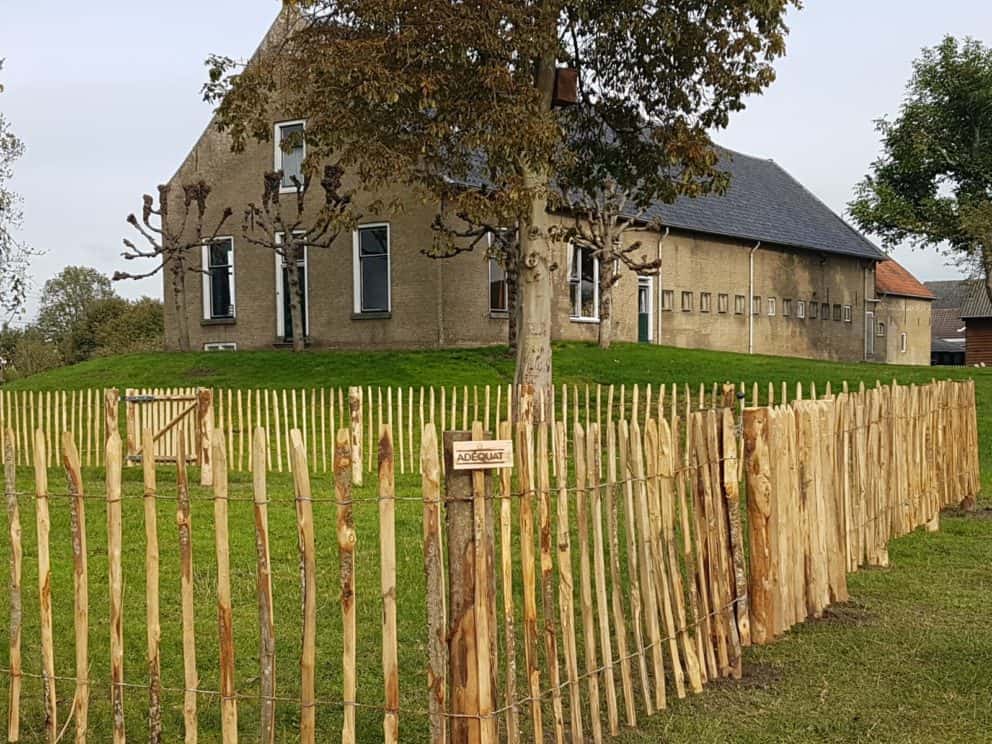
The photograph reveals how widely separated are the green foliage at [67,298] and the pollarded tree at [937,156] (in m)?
44.1

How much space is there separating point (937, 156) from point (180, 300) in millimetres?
28656

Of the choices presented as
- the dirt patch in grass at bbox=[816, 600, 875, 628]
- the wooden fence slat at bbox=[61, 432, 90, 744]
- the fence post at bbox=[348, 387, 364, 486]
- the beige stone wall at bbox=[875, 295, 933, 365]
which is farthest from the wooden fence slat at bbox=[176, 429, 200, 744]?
the beige stone wall at bbox=[875, 295, 933, 365]

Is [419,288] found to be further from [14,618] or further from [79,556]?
[79,556]

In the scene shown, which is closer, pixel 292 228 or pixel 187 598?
pixel 187 598

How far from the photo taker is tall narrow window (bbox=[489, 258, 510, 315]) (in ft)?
93.9

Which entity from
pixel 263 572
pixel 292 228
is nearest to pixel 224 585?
pixel 263 572

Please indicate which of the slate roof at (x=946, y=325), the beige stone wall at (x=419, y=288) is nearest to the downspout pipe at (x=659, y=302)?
the beige stone wall at (x=419, y=288)

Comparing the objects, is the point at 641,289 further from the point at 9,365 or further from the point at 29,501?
the point at 9,365

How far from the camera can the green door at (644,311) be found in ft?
110

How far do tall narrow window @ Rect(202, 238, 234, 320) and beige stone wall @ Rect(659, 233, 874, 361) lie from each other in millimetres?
12780

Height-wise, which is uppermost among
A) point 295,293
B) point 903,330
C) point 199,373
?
point 295,293

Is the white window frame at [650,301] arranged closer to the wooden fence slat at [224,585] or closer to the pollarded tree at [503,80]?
the pollarded tree at [503,80]

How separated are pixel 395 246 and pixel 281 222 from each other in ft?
10.2

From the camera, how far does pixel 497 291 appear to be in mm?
28828
